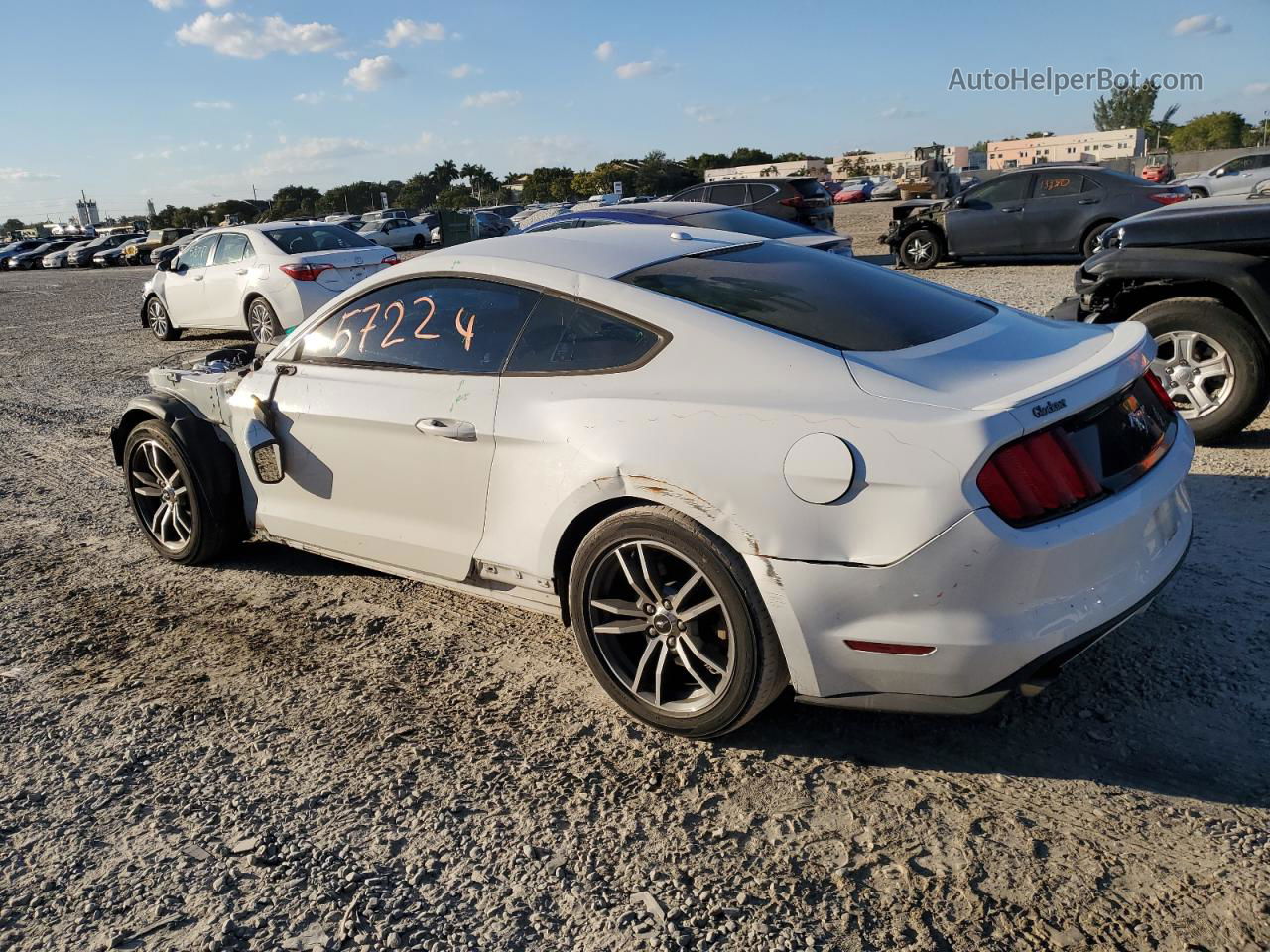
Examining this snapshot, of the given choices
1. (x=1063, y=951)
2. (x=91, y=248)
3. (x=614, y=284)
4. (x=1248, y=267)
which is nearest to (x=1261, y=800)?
(x=1063, y=951)

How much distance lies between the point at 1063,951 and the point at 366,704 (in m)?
2.33

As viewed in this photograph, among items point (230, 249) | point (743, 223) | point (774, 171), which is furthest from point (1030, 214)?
point (774, 171)

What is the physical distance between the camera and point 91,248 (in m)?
51.0

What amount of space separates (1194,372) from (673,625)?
4.02m

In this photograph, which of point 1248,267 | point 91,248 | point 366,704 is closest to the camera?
point 366,704

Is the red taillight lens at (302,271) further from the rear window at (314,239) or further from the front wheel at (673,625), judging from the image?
the front wheel at (673,625)

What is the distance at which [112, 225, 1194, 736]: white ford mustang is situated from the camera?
2.60 metres

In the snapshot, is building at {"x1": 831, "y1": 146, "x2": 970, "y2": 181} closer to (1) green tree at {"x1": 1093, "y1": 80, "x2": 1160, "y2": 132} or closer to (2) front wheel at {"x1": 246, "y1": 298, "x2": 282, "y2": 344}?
(1) green tree at {"x1": 1093, "y1": 80, "x2": 1160, "y2": 132}

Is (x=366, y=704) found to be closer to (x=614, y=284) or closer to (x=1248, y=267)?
(x=614, y=284)

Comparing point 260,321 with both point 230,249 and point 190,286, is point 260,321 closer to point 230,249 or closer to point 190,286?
point 230,249

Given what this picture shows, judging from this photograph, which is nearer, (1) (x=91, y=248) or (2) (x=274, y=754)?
(2) (x=274, y=754)

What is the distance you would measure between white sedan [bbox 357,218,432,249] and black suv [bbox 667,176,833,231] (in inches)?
880

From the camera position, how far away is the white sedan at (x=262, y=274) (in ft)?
38.8

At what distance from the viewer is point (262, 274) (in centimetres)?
1206
